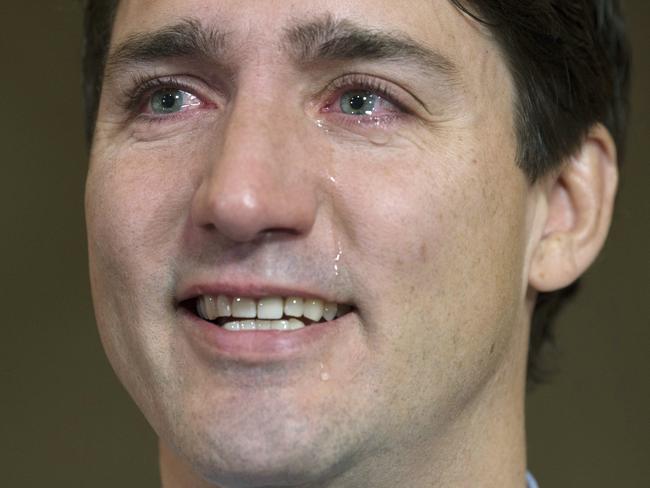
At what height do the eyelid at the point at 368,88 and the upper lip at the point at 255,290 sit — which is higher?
the eyelid at the point at 368,88

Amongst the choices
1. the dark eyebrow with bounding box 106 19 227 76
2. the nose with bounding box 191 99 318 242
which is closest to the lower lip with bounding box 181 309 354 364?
the nose with bounding box 191 99 318 242

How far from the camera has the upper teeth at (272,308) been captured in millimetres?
1883

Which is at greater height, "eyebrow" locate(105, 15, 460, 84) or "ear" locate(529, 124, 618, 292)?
"eyebrow" locate(105, 15, 460, 84)

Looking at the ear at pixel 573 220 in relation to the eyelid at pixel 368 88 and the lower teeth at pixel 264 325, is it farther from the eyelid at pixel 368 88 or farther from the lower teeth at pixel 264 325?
the lower teeth at pixel 264 325

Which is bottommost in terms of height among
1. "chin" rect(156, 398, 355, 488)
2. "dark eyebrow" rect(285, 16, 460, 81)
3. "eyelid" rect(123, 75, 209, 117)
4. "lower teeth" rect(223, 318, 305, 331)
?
"chin" rect(156, 398, 355, 488)

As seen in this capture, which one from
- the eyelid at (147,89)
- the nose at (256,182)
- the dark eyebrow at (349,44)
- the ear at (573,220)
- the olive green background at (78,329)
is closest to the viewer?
the nose at (256,182)

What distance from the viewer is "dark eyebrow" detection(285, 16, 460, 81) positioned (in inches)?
74.5

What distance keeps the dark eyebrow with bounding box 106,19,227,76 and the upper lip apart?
338 millimetres

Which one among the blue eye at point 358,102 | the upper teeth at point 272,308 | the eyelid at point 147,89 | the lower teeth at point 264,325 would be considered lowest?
the lower teeth at point 264,325

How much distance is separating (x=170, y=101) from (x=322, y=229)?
1.21 feet

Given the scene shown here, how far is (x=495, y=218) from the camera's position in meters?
2.00

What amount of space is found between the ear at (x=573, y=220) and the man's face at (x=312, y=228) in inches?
4.9

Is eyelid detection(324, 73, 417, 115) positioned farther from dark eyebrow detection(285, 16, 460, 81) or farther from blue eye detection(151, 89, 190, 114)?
blue eye detection(151, 89, 190, 114)

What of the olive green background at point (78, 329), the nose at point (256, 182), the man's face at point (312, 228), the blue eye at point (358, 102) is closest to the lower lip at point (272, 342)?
the man's face at point (312, 228)
